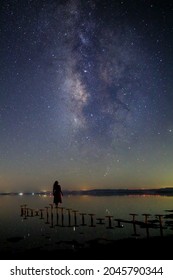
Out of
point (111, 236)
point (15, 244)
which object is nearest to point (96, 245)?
point (111, 236)

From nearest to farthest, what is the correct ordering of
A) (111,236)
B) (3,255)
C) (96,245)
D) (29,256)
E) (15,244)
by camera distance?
(29,256), (3,255), (96,245), (15,244), (111,236)

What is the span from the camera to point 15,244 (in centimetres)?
2434

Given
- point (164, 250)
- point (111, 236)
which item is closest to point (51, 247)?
point (111, 236)

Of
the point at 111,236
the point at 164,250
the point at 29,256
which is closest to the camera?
the point at 164,250
